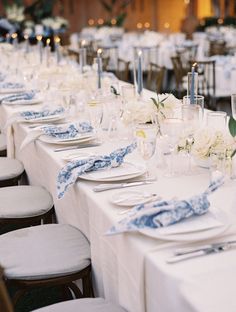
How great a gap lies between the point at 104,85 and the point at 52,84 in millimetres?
793

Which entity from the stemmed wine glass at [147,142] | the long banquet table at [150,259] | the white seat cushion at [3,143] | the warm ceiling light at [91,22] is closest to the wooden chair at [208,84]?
the white seat cushion at [3,143]

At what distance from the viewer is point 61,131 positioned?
2.83 meters

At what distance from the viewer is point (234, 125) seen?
209 centimetres

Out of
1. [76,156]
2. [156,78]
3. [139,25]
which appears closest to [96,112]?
[76,156]

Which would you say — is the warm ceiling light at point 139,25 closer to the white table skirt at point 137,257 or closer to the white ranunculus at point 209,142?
the white table skirt at point 137,257

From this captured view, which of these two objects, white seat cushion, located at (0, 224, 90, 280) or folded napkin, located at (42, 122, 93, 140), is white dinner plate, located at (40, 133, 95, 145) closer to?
folded napkin, located at (42, 122, 93, 140)

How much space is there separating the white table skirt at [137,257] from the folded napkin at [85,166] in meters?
0.04

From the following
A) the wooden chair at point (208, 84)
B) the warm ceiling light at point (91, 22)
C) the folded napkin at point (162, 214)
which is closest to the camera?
the folded napkin at point (162, 214)

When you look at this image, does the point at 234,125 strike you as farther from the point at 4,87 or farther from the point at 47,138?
the point at 4,87

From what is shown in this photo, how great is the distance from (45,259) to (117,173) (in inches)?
17.0

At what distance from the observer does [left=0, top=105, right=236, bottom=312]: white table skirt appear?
142 centimetres

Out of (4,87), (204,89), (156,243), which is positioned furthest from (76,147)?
(204,89)

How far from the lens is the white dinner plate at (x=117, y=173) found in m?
2.10

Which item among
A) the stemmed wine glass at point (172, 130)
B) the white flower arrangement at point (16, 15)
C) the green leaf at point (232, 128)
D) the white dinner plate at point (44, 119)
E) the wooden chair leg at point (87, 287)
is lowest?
the wooden chair leg at point (87, 287)
